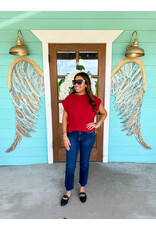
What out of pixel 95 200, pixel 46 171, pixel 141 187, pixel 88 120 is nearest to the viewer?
pixel 88 120

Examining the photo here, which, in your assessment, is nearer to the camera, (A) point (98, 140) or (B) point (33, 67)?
(B) point (33, 67)

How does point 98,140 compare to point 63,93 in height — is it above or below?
below

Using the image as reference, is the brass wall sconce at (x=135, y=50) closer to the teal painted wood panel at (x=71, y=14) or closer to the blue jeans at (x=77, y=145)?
the teal painted wood panel at (x=71, y=14)

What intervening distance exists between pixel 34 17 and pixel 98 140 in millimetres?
2273

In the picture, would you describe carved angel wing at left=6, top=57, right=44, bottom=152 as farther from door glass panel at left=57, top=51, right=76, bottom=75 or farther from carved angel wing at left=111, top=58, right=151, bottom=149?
carved angel wing at left=111, top=58, right=151, bottom=149

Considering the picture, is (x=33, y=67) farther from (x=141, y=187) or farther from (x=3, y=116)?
(x=141, y=187)

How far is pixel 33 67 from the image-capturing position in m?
2.48

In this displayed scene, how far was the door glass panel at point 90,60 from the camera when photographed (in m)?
2.49

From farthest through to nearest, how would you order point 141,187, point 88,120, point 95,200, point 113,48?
1. point 113,48
2. point 141,187
3. point 95,200
4. point 88,120

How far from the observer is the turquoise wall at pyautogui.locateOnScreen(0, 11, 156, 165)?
7.63ft

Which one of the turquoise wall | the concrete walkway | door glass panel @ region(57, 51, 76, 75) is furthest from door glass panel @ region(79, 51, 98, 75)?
the concrete walkway

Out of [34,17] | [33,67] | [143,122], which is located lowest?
[143,122]

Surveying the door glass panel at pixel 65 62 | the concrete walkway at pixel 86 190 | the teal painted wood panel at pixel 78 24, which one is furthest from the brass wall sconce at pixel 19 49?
the concrete walkway at pixel 86 190

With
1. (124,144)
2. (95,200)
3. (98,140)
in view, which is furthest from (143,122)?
(95,200)
